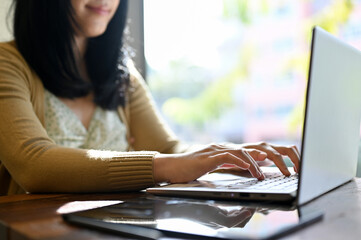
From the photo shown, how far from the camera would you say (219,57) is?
412 centimetres

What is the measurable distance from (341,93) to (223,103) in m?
3.68

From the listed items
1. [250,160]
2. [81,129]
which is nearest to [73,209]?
[250,160]

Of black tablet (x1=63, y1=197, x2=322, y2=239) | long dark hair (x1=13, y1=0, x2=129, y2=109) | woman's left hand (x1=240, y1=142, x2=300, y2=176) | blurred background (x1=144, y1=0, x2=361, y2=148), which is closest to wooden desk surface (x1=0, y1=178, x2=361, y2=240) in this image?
black tablet (x1=63, y1=197, x2=322, y2=239)

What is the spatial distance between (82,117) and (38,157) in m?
0.49

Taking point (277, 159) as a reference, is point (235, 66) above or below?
above

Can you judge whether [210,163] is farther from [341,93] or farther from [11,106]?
[11,106]

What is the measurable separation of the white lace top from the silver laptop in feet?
1.95

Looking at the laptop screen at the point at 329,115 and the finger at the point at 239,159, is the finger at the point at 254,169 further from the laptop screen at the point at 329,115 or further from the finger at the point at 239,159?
the laptop screen at the point at 329,115

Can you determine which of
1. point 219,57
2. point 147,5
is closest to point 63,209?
point 147,5

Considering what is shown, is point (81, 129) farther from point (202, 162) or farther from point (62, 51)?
point (202, 162)

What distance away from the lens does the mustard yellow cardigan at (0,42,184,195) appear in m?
0.84

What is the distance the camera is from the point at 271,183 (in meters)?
0.75

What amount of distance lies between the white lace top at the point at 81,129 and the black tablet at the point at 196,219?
679 mm

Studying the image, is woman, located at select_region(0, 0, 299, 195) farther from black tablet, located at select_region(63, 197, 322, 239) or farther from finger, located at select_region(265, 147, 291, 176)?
black tablet, located at select_region(63, 197, 322, 239)
